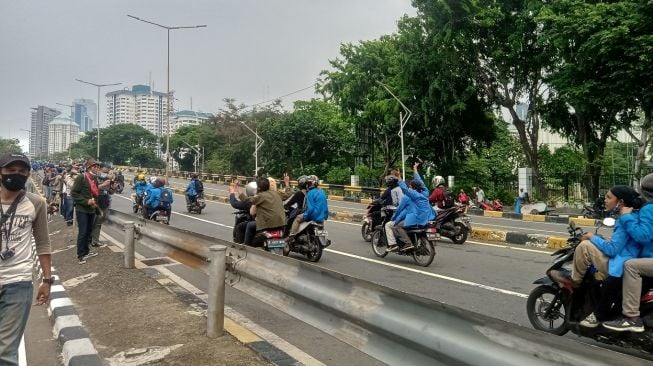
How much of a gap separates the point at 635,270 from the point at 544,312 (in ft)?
3.78

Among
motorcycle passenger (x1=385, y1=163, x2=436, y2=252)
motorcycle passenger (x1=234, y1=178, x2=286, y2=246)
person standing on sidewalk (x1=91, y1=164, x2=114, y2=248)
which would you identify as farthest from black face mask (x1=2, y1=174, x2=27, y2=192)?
person standing on sidewalk (x1=91, y1=164, x2=114, y2=248)

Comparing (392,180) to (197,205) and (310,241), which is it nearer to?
(310,241)

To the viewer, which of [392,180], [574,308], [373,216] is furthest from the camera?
[373,216]

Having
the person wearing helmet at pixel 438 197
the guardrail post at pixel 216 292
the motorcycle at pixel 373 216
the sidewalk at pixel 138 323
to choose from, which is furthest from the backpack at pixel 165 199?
the guardrail post at pixel 216 292

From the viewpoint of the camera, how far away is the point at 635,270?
4223 mm

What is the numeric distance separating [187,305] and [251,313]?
690 millimetres

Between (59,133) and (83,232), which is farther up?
(59,133)

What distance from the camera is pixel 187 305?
18.1ft

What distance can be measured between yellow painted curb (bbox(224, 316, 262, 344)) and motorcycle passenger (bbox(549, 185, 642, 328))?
9.49 feet

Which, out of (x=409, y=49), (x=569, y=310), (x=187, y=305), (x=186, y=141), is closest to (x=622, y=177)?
(x=409, y=49)

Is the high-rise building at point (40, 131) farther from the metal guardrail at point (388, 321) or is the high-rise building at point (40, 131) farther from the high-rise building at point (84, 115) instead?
the metal guardrail at point (388, 321)

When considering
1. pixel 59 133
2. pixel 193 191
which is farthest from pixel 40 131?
pixel 193 191

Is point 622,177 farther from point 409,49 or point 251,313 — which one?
point 251,313

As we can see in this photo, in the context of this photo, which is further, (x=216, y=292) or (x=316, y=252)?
(x=316, y=252)
